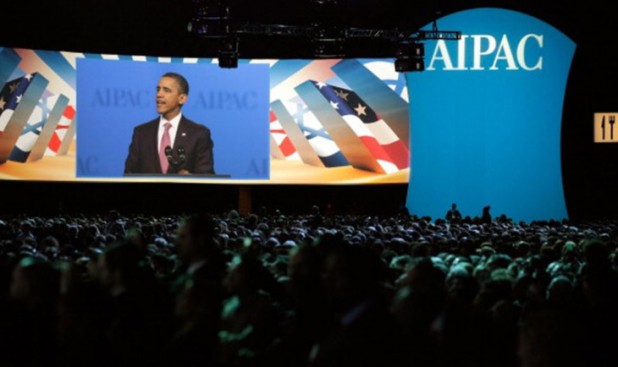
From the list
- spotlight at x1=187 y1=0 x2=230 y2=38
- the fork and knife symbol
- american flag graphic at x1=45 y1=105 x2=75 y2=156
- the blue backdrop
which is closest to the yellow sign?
the fork and knife symbol

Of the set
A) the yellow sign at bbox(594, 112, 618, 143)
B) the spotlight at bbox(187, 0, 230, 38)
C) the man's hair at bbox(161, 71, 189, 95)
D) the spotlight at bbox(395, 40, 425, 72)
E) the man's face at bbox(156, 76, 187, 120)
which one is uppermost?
the spotlight at bbox(187, 0, 230, 38)

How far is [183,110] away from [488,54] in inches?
350

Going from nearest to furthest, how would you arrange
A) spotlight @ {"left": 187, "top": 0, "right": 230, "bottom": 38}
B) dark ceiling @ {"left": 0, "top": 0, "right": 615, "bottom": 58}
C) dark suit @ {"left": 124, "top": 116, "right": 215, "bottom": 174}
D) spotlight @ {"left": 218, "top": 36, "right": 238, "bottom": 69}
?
1. spotlight @ {"left": 187, "top": 0, "right": 230, "bottom": 38}
2. spotlight @ {"left": 218, "top": 36, "right": 238, "bottom": 69}
3. dark suit @ {"left": 124, "top": 116, "right": 215, "bottom": 174}
4. dark ceiling @ {"left": 0, "top": 0, "right": 615, "bottom": 58}

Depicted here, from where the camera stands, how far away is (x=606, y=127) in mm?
27641

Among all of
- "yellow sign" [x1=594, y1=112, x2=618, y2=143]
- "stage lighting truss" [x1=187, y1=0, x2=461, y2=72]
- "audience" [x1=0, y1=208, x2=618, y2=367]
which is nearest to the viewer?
"audience" [x1=0, y1=208, x2=618, y2=367]

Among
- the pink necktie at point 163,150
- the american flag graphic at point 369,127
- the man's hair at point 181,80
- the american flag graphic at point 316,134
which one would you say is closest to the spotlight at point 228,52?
the man's hair at point 181,80

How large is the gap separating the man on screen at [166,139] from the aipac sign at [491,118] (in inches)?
257

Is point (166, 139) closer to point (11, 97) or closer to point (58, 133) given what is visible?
point (58, 133)

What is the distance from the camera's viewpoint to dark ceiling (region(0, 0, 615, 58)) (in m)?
26.3

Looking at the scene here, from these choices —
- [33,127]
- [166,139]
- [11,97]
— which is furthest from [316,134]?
[11,97]

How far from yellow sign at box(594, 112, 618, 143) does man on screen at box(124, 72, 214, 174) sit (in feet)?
37.2

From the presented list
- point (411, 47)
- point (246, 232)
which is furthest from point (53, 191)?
point (246, 232)

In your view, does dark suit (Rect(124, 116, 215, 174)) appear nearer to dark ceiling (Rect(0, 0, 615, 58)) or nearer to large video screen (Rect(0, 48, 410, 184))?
large video screen (Rect(0, 48, 410, 184))

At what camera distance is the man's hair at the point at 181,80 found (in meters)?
26.1
